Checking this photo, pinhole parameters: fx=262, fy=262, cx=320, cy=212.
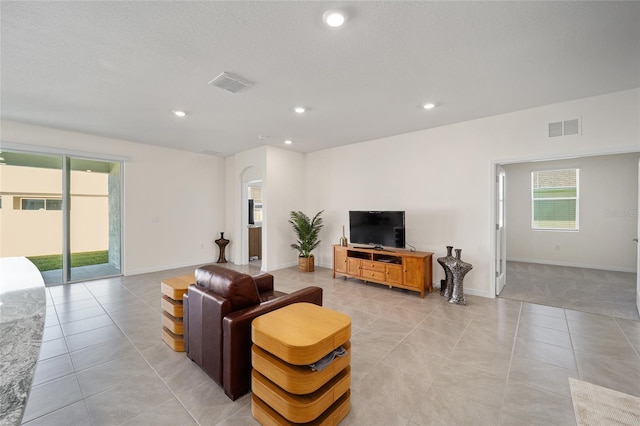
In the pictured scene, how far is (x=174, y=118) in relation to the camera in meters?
4.02

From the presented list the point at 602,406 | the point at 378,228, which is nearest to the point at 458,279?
the point at 378,228

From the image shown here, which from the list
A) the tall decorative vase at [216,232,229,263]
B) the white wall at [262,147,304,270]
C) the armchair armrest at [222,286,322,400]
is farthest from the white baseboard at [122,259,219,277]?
the armchair armrest at [222,286,322,400]

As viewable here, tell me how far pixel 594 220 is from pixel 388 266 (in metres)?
5.01

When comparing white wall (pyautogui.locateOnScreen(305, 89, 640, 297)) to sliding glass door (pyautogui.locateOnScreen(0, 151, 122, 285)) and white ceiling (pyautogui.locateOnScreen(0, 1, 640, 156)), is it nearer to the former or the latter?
white ceiling (pyautogui.locateOnScreen(0, 1, 640, 156))

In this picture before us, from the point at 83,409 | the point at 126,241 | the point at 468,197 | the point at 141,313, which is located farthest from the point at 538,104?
the point at 126,241

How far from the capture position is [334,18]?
191 cm

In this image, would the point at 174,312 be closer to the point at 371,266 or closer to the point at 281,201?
the point at 371,266

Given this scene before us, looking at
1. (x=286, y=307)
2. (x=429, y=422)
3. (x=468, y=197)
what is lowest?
(x=429, y=422)

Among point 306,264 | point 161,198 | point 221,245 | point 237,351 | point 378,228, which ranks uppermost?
point 161,198

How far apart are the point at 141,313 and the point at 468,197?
4983 millimetres

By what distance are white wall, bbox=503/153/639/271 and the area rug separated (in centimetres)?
528

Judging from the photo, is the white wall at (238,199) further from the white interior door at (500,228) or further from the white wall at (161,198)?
the white interior door at (500,228)

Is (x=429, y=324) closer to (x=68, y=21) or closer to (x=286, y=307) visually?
(x=286, y=307)

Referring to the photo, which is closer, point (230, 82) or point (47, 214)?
point (230, 82)
